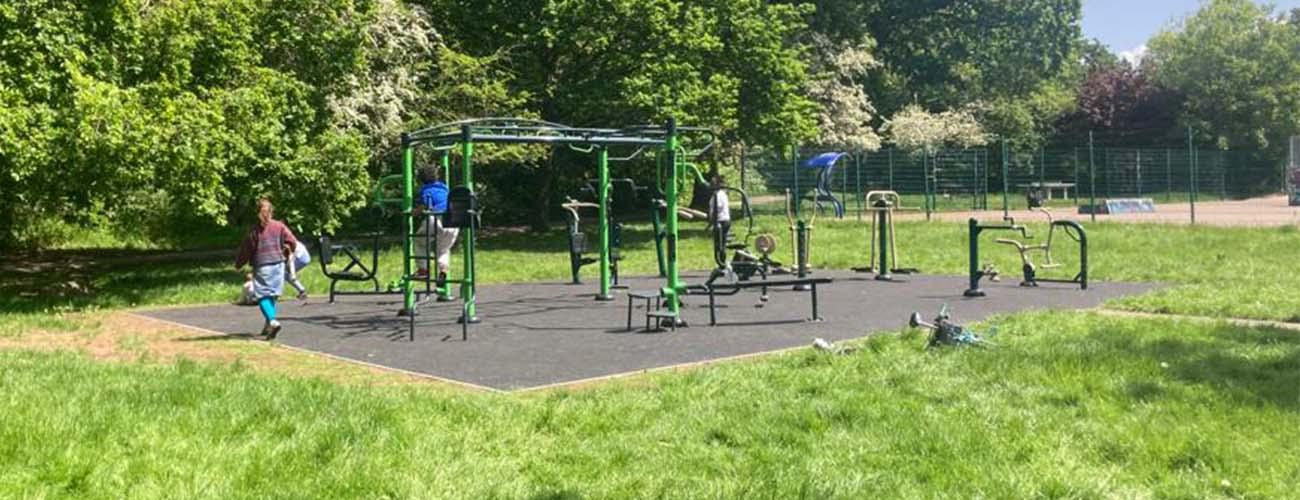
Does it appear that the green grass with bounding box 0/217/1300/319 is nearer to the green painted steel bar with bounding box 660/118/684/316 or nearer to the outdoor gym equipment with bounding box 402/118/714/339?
the outdoor gym equipment with bounding box 402/118/714/339

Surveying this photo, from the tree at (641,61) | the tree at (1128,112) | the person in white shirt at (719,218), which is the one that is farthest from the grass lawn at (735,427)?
the tree at (1128,112)

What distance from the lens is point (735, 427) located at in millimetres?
6246

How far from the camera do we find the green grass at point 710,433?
5.29m

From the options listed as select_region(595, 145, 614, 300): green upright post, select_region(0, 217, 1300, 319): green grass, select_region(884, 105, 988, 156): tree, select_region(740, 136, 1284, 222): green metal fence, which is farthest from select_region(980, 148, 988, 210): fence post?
select_region(595, 145, 614, 300): green upright post

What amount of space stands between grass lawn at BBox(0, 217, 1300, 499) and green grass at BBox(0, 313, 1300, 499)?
2 centimetres

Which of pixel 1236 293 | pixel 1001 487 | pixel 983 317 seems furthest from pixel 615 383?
pixel 1236 293

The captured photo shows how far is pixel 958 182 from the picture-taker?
36281 millimetres

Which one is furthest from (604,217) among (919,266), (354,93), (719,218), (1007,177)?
(1007,177)

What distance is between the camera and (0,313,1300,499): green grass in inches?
208

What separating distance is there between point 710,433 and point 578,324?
5669 millimetres

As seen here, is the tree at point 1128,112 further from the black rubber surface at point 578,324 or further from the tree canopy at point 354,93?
the black rubber surface at point 578,324

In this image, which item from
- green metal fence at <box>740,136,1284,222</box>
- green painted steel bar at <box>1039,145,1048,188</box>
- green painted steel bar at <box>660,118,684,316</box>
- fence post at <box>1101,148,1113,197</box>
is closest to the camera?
green painted steel bar at <box>660,118,684,316</box>

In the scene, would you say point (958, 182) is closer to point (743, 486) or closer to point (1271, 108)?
point (1271, 108)

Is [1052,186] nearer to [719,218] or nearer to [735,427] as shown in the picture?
[719,218]
